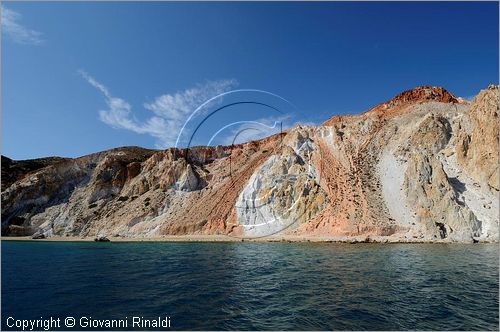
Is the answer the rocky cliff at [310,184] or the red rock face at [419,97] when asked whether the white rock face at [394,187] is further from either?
the red rock face at [419,97]

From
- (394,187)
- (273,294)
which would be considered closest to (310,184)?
(394,187)

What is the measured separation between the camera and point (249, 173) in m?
93.9

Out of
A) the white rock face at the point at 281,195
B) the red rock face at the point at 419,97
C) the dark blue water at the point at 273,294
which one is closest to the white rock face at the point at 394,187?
the white rock face at the point at 281,195

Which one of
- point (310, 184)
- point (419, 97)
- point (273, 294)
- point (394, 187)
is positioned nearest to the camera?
point (273, 294)

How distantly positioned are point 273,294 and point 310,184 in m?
62.1

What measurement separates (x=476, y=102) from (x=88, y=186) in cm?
11516

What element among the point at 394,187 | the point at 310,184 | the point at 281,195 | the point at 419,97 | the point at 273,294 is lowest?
the point at 273,294

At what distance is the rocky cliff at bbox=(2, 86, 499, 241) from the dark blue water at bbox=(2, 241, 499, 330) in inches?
1403

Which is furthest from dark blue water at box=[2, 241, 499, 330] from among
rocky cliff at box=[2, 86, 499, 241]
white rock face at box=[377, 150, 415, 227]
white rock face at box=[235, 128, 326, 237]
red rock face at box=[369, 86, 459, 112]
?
red rock face at box=[369, 86, 459, 112]

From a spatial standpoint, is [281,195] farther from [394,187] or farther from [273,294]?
[273,294]

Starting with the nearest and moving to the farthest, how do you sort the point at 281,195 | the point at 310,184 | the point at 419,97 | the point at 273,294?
the point at 273,294, the point at 281,195, the point at 310,184, the point at 419,97

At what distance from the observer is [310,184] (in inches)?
3167

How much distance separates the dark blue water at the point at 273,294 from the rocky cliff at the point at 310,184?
1403 inches

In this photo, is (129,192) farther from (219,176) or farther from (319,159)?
(319,159)
